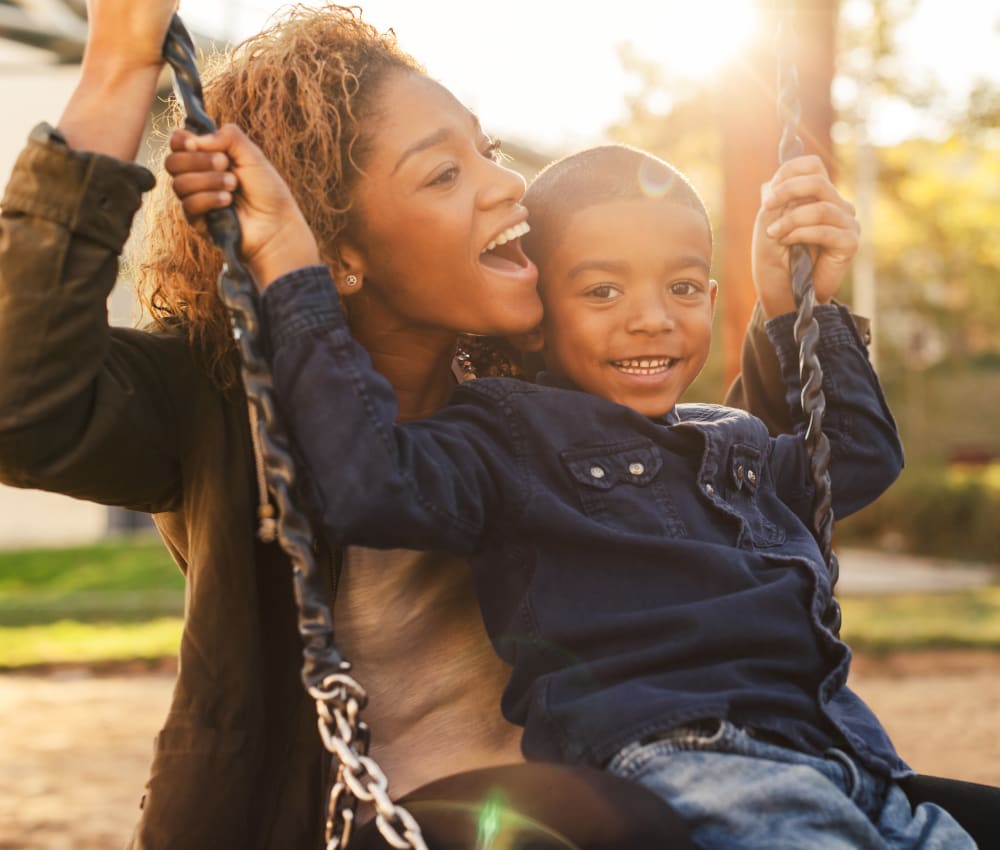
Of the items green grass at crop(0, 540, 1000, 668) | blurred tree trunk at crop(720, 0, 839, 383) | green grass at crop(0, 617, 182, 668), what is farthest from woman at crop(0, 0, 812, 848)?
green grass at crop(0, 540, 1000, 668)

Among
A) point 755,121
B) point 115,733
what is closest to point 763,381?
point 755,121

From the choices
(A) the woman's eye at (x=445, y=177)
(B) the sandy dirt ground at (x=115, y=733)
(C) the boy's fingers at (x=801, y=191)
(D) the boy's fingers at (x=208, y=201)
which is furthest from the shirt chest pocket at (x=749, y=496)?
(B) the sandy dirt ground at (x=115, y=733)

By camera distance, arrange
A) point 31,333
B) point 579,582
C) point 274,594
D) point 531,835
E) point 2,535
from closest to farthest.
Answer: point 531,835 < point 31,333 < point 579,582 < point 274,594 < point 2,535

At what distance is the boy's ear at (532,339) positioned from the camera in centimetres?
216

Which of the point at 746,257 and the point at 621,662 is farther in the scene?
the point at 746,257

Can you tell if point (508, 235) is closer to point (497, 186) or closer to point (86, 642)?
point (497, 186)

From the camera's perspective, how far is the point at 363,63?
2.16 metres

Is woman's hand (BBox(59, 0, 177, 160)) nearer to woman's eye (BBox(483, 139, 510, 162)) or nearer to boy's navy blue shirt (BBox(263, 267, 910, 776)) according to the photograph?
boy's navy blue shirt (BBox(263, 267, 910, 776))

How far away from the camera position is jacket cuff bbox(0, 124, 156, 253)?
5.47 feet

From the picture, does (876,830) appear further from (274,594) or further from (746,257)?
(746,257)

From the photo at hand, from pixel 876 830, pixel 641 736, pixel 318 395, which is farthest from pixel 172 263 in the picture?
pixel 876 830

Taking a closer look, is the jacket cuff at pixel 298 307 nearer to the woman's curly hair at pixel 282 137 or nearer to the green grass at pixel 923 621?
the woman's curly hair at pixel 282 137

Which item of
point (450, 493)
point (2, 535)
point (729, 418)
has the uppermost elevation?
point (729, 418)

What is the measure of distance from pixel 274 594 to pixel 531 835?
70cm
